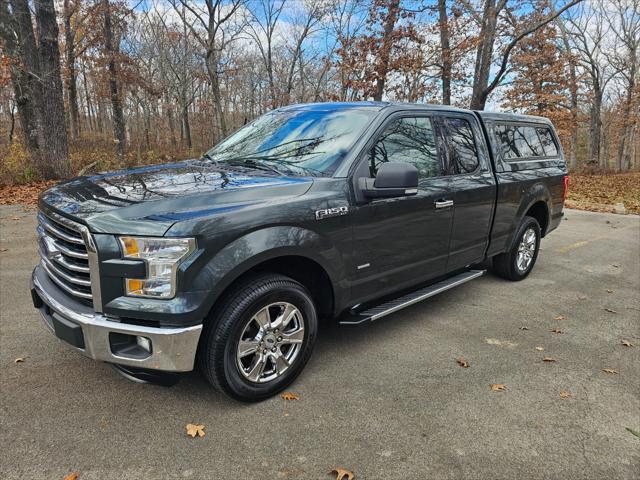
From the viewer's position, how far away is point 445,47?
19.8 metres

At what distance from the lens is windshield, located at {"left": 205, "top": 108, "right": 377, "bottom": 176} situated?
3195 mm

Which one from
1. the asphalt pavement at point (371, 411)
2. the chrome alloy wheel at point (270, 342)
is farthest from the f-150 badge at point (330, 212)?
the asphalt pavement at point (371, 411)

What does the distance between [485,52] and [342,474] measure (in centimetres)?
1855

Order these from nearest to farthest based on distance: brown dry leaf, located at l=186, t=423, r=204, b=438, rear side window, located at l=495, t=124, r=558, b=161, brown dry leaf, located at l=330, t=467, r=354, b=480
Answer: brown dry leaf, located at l=330, t=467, r=354, b=480, brown dry leaf, located at l=186, t=423, r=204, b=438, rear side window, located at l=495, t=124, r=558, b=161

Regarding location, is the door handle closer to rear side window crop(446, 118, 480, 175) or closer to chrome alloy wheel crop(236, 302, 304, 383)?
rear side window crop(446, 118, 480, 175)

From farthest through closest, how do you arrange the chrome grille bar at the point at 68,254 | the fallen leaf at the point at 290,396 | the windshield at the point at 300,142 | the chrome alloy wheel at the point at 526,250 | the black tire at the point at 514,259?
the chrome alloy wheel at the point at 526,250, the black tire at the point at 514,259, the windshield at the point at 300,142, the fallen leaf at the point at 290,396, the chrome grille bar at the point at 68,254

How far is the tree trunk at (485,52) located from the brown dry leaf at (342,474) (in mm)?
17606

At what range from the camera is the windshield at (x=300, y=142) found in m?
3.20

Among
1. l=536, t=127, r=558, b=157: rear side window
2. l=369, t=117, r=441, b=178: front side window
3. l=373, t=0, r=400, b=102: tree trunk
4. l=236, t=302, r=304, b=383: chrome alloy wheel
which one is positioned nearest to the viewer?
l=236, t=302, r=304, b=383: chrome alloy wheel

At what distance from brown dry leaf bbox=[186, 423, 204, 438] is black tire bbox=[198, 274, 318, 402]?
0.24 m

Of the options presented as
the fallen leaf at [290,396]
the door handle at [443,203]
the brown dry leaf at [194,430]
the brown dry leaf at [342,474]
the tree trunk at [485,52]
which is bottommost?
the brown dry leaf at [342,474]

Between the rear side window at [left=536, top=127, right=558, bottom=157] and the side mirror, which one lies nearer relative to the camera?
the side mirror

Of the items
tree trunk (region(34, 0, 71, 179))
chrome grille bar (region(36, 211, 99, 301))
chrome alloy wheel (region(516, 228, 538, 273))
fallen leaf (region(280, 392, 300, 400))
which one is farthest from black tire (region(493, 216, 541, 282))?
tree trunk (region(34, 0, 71, 179))

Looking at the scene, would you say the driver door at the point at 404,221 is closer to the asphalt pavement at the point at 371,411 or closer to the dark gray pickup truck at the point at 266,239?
the dark gray pickup truck at the point at 266,239
